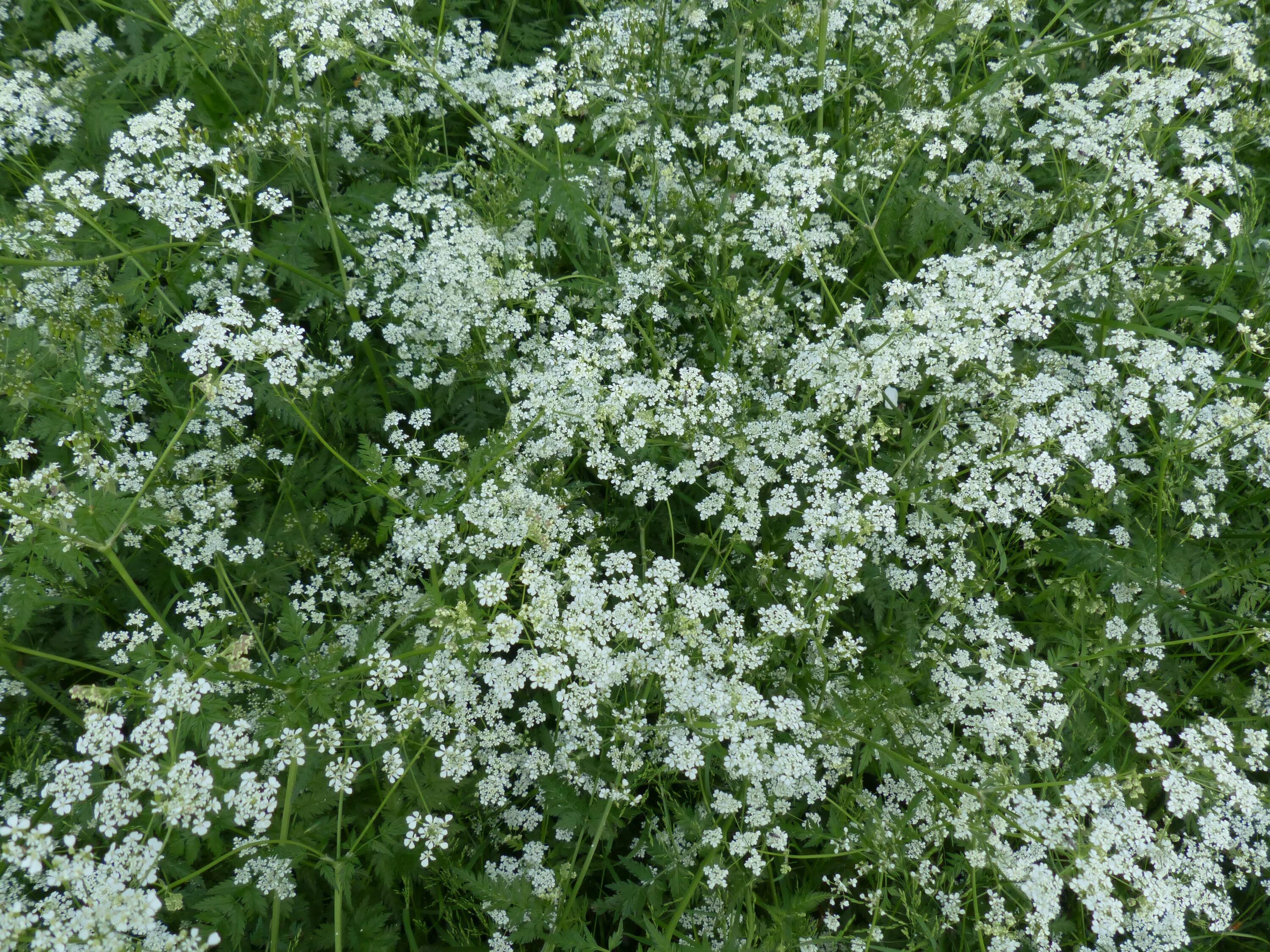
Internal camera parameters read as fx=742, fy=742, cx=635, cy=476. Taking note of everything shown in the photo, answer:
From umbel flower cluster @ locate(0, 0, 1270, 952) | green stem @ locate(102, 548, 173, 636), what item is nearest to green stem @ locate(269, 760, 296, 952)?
umbel flower cluster @ locate(0, 0, 1270, 952)

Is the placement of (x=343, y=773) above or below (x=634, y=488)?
below

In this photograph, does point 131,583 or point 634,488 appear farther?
point 634,488

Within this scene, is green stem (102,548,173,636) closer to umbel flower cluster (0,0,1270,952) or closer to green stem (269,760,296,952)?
umbel flower cluster (0,0,1270,952)

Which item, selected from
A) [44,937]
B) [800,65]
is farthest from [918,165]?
[44,937]

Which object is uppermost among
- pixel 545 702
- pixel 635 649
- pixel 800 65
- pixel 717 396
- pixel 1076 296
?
pixel 800 65

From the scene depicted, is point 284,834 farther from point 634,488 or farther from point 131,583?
point 634,488

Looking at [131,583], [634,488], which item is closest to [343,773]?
[131,583]

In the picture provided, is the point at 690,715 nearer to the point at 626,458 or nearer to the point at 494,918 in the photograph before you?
the point at 494,918

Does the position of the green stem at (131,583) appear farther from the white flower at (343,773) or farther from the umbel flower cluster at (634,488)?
the white flower at (343,773)
